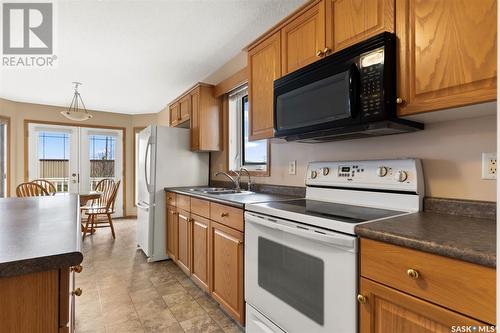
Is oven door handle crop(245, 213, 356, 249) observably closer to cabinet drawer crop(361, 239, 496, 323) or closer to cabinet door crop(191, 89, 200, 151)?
cabinet drawer crop(361, 239, 496, 323)

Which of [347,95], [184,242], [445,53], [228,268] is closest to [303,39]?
[347,95]

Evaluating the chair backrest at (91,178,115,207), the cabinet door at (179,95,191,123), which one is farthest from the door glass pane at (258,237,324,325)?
the chair backrest at (91,178,115,207)

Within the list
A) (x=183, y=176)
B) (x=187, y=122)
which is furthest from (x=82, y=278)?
(x=187, y=122)

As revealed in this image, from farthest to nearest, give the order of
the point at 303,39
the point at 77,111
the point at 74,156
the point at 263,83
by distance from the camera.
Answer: the point at 74,156 → the point at 77,111 → the point at 263,83 → the point at 303,39

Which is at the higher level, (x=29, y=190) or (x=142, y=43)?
(x=142, y=43)

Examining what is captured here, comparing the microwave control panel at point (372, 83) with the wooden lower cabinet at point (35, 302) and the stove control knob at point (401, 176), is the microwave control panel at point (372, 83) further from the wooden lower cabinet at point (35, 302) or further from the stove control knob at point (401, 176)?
the wooden lower cabinet at point (35, 302)

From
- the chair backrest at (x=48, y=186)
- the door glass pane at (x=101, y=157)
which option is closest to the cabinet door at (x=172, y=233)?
the chair backrest at (x=48, y=186)

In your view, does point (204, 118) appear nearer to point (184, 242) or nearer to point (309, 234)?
point (184, 242)

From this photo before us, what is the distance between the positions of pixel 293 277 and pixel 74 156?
548 cm

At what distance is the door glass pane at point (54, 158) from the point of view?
16.8 feet

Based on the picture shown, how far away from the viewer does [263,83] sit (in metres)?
2.06

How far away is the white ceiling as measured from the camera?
2.10 metres

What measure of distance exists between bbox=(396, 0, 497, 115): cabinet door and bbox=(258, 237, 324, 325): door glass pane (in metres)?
0.82

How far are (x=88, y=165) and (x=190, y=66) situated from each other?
3.55m
